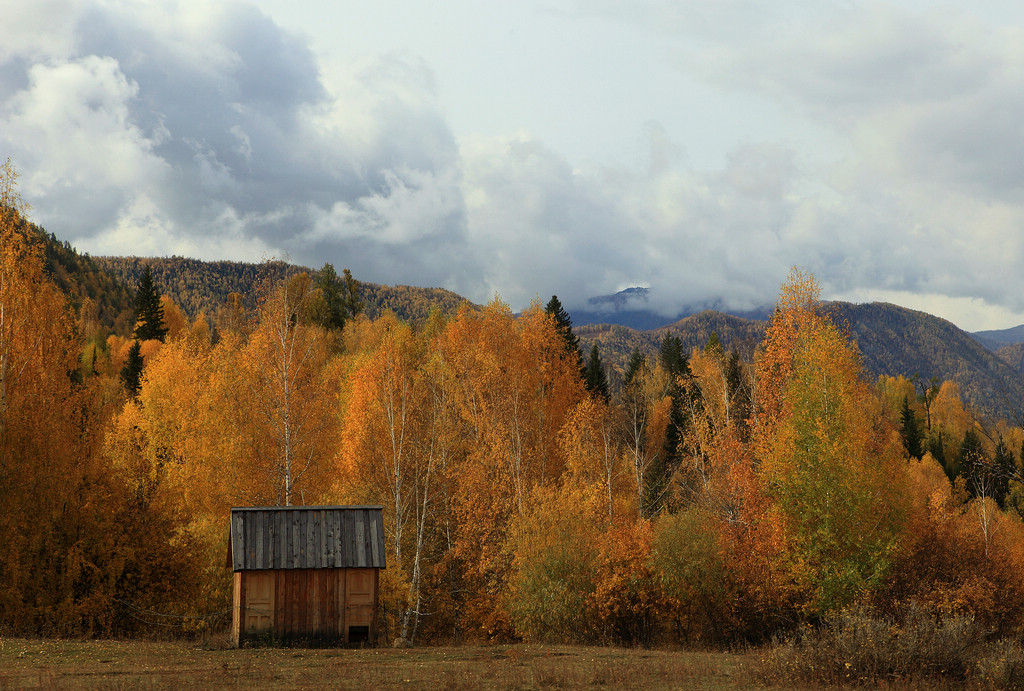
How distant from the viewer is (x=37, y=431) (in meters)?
29.0

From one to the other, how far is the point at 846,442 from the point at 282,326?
80.4 feet

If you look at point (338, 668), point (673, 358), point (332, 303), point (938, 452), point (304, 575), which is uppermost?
point (332, 303)

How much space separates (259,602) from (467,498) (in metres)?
15.8

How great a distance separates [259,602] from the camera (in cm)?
2520

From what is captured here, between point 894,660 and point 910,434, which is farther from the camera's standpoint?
point 910,434

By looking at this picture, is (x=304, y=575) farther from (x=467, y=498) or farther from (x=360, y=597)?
(x=467, y=498)

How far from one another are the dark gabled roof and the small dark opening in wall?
7.04 ft

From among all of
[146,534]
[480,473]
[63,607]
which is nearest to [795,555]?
[480,473]

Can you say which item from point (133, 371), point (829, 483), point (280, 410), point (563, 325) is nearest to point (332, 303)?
point (133, 371)

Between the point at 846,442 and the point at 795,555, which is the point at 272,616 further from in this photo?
the point at 846,442

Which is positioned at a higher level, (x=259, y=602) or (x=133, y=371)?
(x=133, y=371)

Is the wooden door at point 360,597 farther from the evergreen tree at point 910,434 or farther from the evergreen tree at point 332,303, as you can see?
the evergreen tree at point 910,434

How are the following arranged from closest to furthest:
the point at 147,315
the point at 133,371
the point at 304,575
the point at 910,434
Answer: the point at 304,575 → the point at 133,371 → the point at 910,434 → the point at 147,315

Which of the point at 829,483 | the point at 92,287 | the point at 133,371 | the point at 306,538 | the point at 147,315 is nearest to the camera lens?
the point at 306,538
